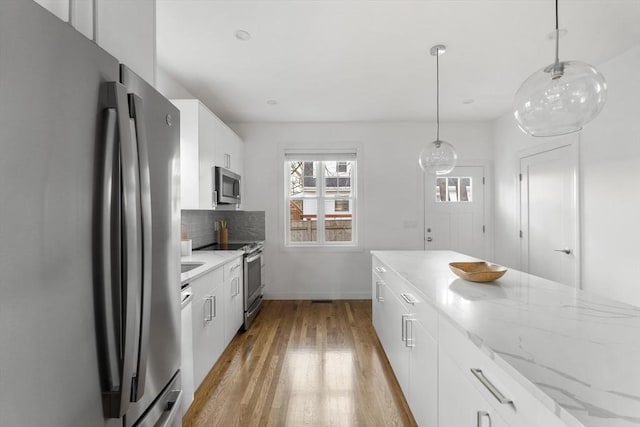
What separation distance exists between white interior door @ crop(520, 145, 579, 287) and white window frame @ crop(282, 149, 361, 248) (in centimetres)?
218

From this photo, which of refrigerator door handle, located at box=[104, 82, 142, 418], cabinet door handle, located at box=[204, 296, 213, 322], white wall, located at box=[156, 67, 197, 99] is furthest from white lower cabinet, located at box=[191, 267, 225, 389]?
white wall, located at box=[156, 67, 197, 99]

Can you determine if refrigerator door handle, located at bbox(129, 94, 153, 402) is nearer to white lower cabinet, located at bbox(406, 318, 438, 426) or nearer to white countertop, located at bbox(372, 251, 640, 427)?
white countertop, located at bbox(372, 251, 640, 427)

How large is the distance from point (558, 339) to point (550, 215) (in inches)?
127

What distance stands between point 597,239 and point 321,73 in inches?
121

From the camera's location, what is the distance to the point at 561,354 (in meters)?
0.88

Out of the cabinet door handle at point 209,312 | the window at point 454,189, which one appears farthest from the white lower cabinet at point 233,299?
the window at point 454,189

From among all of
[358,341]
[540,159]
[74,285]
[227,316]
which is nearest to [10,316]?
[74,285]

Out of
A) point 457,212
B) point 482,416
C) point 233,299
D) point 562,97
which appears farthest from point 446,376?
point 457,212

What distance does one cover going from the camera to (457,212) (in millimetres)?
4699

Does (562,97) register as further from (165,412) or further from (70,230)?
(165,412)

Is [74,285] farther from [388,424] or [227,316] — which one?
[227,316]

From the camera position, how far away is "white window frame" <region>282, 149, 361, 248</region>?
Result: 4.63 metres

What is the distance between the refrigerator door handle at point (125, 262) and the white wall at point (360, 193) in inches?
149

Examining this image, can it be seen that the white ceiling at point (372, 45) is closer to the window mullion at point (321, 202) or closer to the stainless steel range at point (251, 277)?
the window mullion at point (321, 202)
